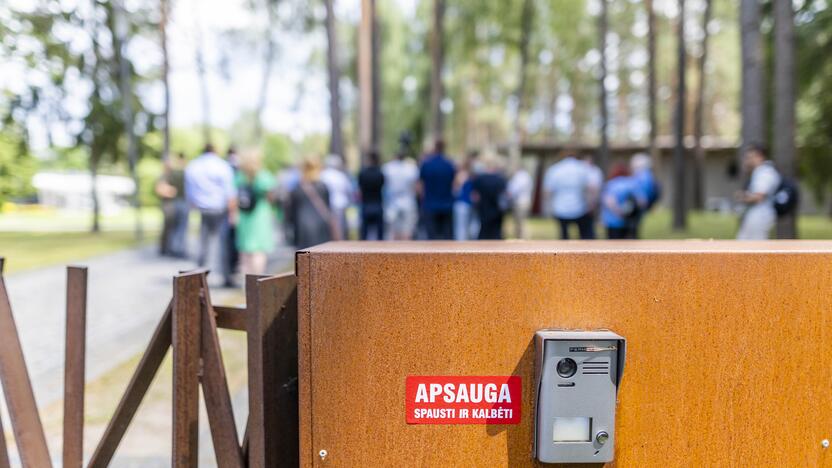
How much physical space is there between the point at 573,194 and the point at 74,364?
327 inches

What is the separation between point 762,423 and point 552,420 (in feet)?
2.10

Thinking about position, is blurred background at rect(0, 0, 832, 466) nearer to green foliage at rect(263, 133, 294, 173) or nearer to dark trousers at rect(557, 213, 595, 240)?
dark trousers at rect(557, 213, 595, 240)

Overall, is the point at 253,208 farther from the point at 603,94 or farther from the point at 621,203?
the point at 603,94

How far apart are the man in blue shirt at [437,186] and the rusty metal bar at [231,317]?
26.8 ft

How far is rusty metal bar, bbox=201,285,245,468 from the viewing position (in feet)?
7.46

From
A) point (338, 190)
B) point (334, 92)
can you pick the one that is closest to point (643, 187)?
point (338, 190)

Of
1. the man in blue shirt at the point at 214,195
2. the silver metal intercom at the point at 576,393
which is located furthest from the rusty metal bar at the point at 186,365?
the man in blue shirt at the point at 214,195

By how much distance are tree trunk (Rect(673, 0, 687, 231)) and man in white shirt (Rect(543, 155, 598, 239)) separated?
39.6ft

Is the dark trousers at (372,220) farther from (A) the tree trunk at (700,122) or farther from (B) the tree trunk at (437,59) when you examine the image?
(A) the tree trunk at (700,122)

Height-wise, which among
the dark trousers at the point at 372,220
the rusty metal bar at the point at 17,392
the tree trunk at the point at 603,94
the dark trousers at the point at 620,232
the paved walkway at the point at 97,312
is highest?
the tree trunk at the point at 603,94

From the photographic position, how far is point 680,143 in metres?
21.5

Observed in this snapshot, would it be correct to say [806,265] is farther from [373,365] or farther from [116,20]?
[116,20]

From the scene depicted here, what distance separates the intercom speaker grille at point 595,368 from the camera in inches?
75.7

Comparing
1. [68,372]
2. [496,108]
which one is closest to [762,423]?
[68,372]
